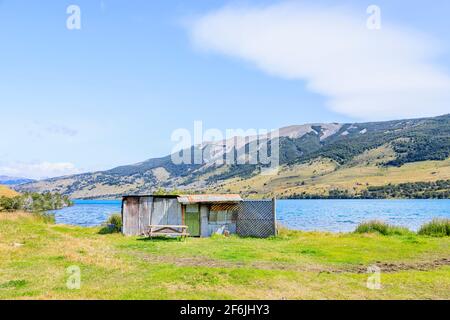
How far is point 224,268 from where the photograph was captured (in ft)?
49.8

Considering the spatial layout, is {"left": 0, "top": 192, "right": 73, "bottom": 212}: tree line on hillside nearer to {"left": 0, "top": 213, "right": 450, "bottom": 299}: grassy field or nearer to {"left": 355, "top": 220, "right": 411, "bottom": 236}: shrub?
{"left": 0, "top": 213, "right": 450, "bottom": 299}: grassy field

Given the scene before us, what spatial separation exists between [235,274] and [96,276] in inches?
184

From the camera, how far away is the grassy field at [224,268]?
39.2ft

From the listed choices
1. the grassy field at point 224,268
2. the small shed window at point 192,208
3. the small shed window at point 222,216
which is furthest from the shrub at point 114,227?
the small shed window at point 222,216

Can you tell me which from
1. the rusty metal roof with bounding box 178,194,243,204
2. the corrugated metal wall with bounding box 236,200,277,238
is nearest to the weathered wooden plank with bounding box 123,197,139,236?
the rusty metal roof with bounding box 178,194,243,204

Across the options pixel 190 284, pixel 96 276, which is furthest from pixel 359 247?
pixel 96 276

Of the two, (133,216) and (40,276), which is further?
(133,216)

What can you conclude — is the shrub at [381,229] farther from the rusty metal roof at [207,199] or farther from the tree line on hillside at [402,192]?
the tree line on hillside at [402,192]

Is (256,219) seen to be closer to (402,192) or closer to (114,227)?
(114,227)

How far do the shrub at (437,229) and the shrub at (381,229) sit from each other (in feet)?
3.65

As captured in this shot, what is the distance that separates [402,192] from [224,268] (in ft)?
520

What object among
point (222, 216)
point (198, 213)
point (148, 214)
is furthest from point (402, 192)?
point (148, 214)
